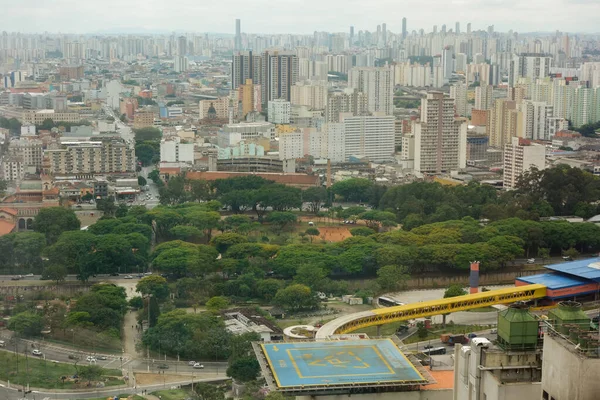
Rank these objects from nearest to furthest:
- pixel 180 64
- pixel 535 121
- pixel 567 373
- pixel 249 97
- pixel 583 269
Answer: pixel 567 373 → pixel 583 269 → pixel 535 121 → pixel 249 97 → pixel 180 64

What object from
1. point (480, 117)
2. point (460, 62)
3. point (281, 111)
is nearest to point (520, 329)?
Answer: point (480, 117)

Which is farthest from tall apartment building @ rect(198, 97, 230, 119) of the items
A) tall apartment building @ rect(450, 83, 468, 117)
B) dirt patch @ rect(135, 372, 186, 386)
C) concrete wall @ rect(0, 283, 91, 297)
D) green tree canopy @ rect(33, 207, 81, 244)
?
dirt patch @ rect(135, 372, 186, 386)

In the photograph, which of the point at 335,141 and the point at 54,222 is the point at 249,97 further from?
the point at 54,222

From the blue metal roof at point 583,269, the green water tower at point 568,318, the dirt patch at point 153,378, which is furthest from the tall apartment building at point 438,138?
the green water tower at point 568,318

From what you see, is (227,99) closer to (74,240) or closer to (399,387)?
(74,240)

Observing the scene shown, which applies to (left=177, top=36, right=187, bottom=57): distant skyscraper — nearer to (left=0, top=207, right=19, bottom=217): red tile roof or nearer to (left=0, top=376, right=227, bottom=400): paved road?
(left=0, top=207, right=19, bottom=217): red tile roof

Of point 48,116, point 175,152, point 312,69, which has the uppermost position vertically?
point 312,69
